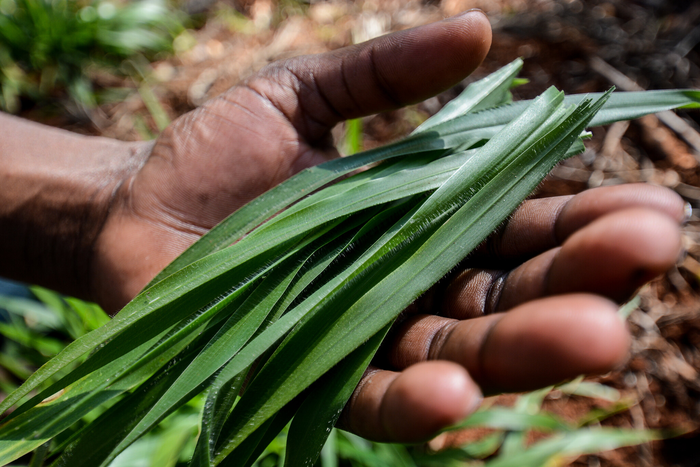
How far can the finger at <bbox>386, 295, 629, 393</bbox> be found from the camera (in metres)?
0.66

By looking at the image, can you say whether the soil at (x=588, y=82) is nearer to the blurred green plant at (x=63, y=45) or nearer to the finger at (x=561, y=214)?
the blurred green plant at (x=63, y=45)

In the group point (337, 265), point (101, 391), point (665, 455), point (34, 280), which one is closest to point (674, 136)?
point (665, 455)

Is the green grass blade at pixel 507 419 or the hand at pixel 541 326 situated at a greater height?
the hand at pixel 541 326

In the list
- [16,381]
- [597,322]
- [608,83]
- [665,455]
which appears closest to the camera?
[597,322]

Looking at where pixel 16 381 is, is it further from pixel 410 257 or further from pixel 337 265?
pixel 410 257

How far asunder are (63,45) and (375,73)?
3.17m

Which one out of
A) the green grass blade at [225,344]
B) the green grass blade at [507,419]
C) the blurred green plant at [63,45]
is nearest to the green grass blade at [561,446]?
the green grass blade at [507,419]

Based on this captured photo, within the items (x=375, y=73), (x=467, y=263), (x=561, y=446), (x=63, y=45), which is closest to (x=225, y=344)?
(x=467, y=263)

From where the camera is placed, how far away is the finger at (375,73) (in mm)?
1260

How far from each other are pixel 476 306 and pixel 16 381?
7.27 feet

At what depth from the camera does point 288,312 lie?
931mm

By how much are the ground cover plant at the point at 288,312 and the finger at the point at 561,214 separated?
0.10 m

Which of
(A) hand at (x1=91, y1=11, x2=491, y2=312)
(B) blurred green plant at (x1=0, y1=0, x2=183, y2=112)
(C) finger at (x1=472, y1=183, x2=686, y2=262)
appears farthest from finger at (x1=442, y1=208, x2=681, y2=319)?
(B) blurred green plant at (x1=0, y1=0, x2=183, y2=112)

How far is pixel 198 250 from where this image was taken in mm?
1125
